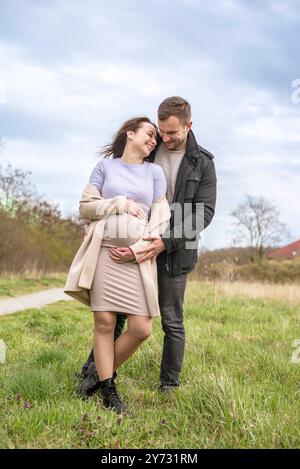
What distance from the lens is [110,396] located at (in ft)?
11.7

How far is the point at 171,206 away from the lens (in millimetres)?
4004

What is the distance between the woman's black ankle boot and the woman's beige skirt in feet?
1.59

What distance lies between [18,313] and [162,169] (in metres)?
6.45

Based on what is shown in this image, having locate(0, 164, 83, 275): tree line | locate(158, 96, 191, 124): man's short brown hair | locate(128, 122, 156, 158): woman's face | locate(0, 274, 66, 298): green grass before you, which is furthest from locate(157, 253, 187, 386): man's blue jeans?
locate(0, 164, 83, 275): tree line

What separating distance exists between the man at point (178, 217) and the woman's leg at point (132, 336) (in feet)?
0.82

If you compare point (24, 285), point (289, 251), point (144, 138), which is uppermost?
point (289, 251)

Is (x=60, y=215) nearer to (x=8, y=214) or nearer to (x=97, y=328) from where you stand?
(x=8, y=214)

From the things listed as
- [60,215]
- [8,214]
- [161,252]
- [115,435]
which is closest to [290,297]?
[161,252]

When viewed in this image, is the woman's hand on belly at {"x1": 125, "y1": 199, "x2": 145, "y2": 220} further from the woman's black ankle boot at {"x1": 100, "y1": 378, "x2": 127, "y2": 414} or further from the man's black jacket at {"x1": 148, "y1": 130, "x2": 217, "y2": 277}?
the woman's black ankle boot at {"x1": 100, "y1": 378, "x2": 127, "y2": 414}

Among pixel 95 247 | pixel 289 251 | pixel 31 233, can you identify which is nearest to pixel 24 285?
pixel 31 233

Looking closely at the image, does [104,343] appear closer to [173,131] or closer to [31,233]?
[173,131]

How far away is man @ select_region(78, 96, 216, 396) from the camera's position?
3.87 meters

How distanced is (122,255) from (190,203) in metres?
0.75

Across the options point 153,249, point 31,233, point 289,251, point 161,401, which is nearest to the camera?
point 153,249
